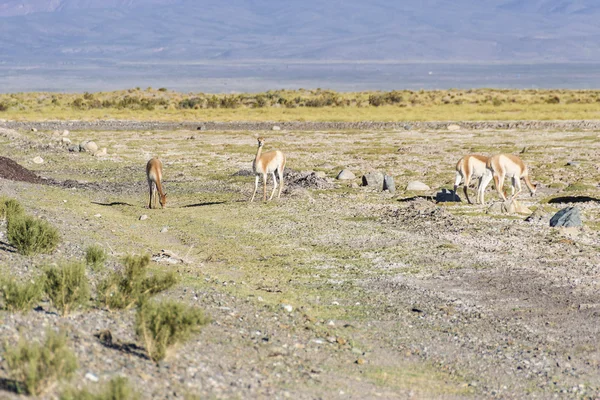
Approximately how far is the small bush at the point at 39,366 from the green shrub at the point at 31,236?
18.2 feet

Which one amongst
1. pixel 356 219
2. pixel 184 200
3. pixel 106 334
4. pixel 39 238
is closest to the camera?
pixel 106 334

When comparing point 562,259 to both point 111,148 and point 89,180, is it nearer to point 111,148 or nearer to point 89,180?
point 89,180

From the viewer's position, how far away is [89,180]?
27.1 meters

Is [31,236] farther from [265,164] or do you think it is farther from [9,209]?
[265,164]

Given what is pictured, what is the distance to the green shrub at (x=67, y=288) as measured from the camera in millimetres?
9148


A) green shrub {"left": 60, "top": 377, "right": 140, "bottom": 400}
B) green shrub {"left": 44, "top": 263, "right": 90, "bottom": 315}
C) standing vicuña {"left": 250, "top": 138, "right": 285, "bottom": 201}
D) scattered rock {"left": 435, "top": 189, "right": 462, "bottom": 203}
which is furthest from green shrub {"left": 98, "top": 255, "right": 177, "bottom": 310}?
scattered rock {"left": 435, "top": 189, "right": 462, "bottom": 203}

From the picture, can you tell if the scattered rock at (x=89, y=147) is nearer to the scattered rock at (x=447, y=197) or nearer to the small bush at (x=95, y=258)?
the scattered rock at (x=447, y=197)

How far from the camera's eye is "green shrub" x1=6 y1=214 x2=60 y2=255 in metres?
12.3

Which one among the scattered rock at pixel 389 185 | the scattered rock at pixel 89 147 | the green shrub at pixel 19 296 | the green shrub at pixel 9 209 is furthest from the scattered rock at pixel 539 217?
the scattered rock at pixel 89 147

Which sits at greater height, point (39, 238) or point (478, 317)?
point (39, 238)

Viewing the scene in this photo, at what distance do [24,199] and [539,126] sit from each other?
1322 inches

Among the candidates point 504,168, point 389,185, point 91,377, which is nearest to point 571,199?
point 504,168

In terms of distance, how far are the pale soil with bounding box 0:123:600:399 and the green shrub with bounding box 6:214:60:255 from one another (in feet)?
0.65

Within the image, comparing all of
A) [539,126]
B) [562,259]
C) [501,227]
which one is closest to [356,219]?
[501,227]
